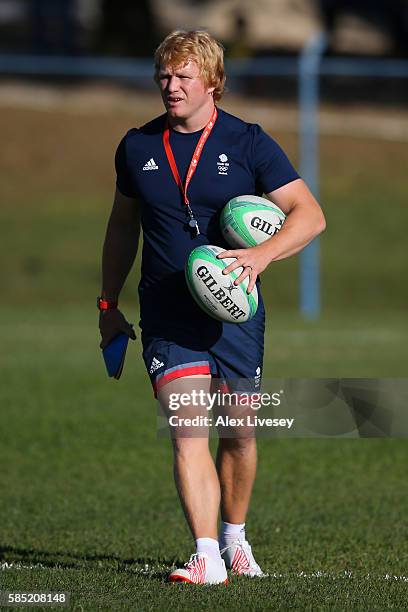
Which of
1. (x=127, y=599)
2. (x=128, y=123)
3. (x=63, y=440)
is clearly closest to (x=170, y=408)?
(x=127, y=599)

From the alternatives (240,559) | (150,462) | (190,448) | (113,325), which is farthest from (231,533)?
(150,462)

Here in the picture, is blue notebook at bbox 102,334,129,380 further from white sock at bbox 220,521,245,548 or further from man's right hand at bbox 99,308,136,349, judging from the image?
white sock at bbox 220,521,245,548

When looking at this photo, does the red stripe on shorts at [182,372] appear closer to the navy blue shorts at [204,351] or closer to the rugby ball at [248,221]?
the navy blue shorts at [204,351]

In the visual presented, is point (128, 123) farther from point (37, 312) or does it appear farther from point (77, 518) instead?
point (77, 518)

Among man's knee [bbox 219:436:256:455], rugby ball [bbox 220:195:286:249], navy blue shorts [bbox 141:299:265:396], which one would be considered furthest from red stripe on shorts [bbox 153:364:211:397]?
rugby ball [bbox 220:195:286:249]

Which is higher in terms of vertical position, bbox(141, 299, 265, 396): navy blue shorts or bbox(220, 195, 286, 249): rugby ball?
bbox(220, 195, 286, 249): rugby ball

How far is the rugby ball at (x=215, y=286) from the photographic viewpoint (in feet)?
18.6

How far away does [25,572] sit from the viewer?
602 cm

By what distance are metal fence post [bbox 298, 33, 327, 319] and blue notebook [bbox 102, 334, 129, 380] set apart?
14.1 meters

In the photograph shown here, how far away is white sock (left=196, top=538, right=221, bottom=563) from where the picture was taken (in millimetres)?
5801

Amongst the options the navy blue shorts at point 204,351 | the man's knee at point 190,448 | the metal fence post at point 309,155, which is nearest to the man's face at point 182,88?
the navy blue shorts at point 204,351

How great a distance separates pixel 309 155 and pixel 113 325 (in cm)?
1511

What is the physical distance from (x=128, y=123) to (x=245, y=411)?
2349 cm

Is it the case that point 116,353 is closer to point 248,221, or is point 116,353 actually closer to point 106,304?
point 106,304
